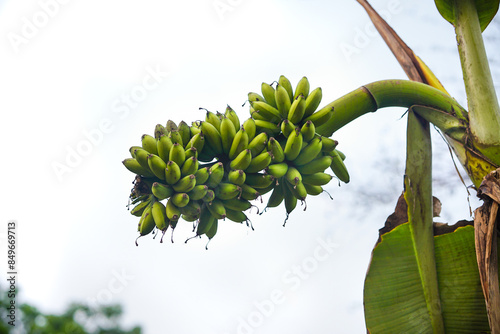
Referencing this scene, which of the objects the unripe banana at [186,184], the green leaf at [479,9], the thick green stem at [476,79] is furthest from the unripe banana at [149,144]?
the green leaf at [479,9]

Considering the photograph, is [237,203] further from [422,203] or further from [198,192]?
[422,203]

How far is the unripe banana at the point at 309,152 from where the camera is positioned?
42.5 inches

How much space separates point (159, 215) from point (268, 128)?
1.26ft

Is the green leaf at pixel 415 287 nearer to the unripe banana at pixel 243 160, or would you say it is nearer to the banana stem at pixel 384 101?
the banana stem at pixel 384 101

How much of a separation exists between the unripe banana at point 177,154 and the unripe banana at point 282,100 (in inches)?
12.6

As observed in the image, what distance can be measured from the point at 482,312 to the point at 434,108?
26.9 inches

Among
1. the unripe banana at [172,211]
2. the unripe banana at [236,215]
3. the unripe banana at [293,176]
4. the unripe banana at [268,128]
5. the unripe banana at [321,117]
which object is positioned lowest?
the unripe banana at [172,211]

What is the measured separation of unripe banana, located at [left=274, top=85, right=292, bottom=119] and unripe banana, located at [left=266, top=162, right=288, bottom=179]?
0.58ft

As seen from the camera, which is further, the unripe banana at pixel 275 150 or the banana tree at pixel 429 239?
the banana tree at pixel 429 239

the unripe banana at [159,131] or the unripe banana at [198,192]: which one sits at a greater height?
the unripe banana at [159,131]

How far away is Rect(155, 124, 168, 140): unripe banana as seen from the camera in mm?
1067

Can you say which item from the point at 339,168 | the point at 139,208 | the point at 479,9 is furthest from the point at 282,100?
the point at 479,9

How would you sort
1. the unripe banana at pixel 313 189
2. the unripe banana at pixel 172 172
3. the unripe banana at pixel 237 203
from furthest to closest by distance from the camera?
the unripe banana at pixel 313 189
the unripe banana at pixel 237 203
the unripe banana at pixel 172 172

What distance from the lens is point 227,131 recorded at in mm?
1098
